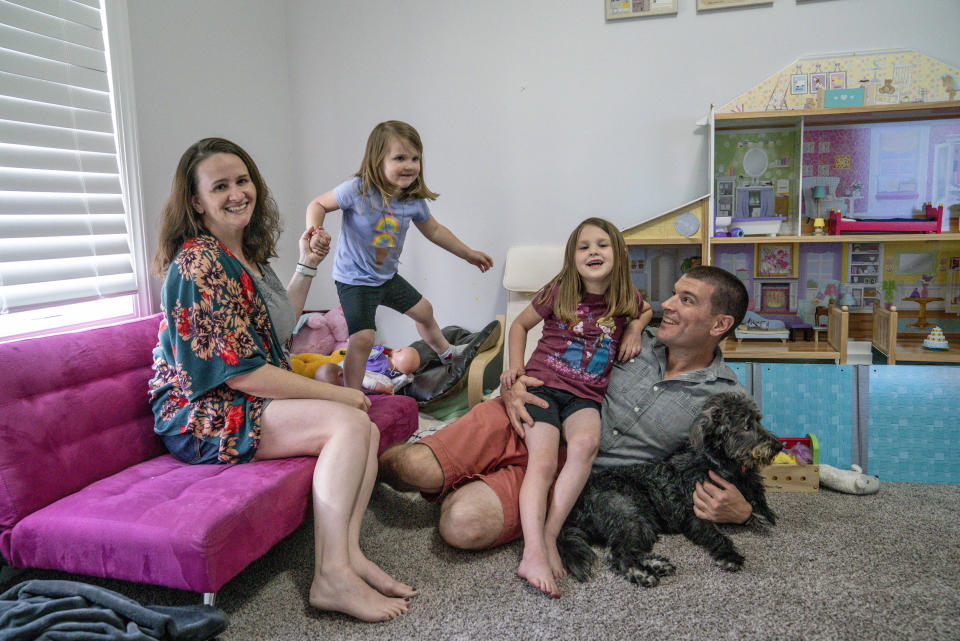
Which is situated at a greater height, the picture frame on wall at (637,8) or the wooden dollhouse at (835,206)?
the picture frame on wall at (637,8)

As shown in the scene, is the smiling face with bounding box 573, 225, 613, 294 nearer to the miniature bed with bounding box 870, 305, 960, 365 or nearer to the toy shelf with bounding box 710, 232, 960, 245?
the toy shelf with bounding box 710, 232, 960, 245

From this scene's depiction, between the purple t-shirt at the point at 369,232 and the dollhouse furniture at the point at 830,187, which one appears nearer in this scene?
the purple t-shirt at the point at 369,232

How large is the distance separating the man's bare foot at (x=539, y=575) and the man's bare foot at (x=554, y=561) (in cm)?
3

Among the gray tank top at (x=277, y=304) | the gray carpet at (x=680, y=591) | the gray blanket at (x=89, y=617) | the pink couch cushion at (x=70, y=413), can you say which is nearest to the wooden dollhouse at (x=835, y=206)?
the gray carpet at (x=680, y=591)

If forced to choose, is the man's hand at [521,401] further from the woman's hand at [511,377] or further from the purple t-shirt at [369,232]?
the purple t-shirt at [369,232]

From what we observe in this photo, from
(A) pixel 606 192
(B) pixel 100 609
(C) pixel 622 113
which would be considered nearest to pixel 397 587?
(B) pixel 100 609

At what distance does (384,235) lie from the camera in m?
2.64

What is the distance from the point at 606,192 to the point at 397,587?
2297mm

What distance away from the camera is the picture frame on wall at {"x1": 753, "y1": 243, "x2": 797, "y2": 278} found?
3.10 metres

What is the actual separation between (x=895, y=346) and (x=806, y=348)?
1.04 ft

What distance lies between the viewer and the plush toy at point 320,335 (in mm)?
3266

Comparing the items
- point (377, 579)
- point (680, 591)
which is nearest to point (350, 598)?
point (377, 579)

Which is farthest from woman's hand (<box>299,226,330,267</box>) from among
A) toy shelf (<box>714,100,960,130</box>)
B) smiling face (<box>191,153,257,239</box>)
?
toy shelf (<box>714,100,960,130</box>)

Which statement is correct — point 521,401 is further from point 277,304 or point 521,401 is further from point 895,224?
point 895,224
